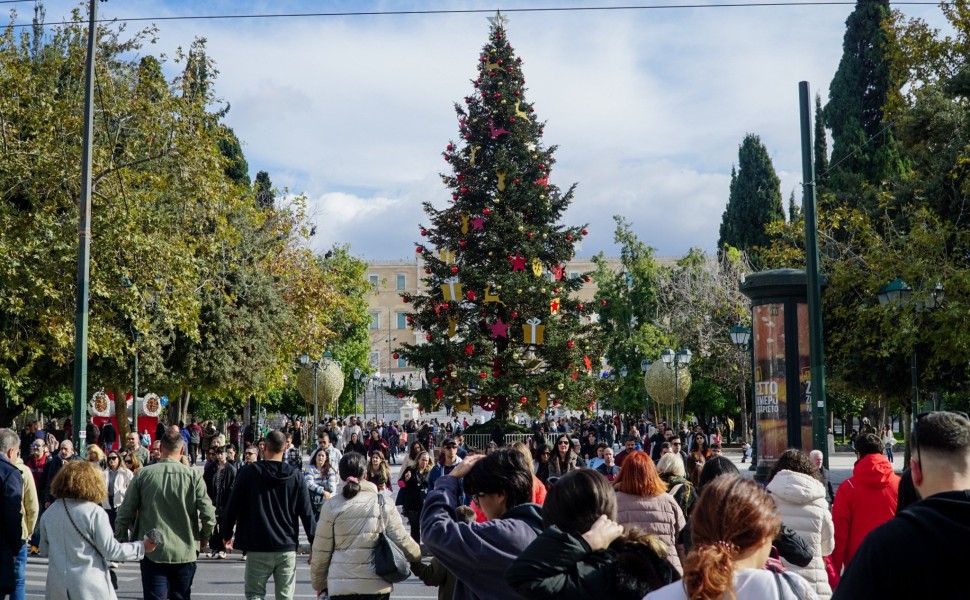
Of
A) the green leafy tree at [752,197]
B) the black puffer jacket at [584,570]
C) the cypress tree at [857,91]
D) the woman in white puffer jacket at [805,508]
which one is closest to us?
the black puffer jacket at [584,570]

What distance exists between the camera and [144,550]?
673 centimetres

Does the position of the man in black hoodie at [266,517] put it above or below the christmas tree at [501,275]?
below

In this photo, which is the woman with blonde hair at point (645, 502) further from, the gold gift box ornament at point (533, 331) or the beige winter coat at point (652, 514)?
the gold gift box ornament at point (533, 331)

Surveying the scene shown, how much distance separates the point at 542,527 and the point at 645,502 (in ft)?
6.24

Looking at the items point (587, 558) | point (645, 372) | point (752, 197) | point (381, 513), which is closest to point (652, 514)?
point (381, 513)

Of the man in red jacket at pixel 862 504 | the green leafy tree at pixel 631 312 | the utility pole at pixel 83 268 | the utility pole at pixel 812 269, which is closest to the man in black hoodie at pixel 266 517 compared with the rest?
the man in red jacket at pixel 862 504

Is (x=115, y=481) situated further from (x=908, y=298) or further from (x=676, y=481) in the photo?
(x=908, y=298)

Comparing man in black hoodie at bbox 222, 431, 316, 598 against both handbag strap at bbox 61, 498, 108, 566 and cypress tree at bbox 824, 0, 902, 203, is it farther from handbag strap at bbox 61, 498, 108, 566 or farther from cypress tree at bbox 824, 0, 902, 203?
cypress tree at bbox 824, 0, 902, 203

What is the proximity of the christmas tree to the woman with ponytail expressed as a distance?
26672 millimetres

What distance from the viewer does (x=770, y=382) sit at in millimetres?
18672

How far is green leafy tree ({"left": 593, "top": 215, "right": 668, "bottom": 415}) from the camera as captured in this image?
171 feet

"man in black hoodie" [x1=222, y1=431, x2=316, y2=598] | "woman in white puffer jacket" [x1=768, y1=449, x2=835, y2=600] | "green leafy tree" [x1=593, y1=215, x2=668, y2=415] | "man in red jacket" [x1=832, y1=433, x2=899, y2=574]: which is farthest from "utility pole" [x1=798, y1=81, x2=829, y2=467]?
"green leafy tree" [x1=593, y1=215, x2=668, y2=415]

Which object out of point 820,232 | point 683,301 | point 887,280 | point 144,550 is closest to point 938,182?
point 820,232

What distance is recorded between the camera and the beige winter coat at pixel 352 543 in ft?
21.7
